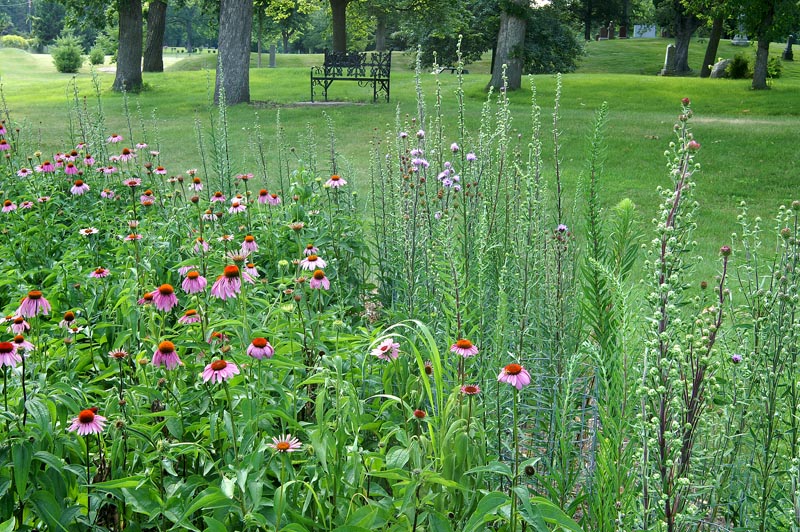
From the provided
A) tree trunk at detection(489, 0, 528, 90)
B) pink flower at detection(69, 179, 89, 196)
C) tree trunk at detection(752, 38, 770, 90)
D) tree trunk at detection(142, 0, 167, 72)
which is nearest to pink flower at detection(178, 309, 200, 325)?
pink flower at detection(69, 179, 89, 196)

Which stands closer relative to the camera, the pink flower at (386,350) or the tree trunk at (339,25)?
the pink flower at (386,350)

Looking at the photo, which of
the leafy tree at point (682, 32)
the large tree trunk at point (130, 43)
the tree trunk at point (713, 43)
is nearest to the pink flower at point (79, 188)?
the large tree trunk at point (130, 43)

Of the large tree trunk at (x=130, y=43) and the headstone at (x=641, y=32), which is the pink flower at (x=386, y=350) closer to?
the large tree trunk at (x=130, y=43)

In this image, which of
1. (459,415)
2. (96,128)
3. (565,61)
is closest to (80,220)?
(96,128)

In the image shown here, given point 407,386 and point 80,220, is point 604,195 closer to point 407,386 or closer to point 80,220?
point 80,220

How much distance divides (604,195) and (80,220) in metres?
5.65

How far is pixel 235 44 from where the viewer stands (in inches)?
666

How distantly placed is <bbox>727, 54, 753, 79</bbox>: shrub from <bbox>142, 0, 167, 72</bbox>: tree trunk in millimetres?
20826

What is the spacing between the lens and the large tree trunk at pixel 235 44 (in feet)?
→ 54.4

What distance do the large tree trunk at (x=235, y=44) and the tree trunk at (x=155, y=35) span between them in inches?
374

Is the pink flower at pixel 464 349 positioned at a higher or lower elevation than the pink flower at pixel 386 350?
higher

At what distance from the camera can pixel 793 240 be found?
1.96 meters

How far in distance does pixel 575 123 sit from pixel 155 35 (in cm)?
1943

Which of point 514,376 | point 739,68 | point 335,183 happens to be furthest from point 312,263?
point 739,68
